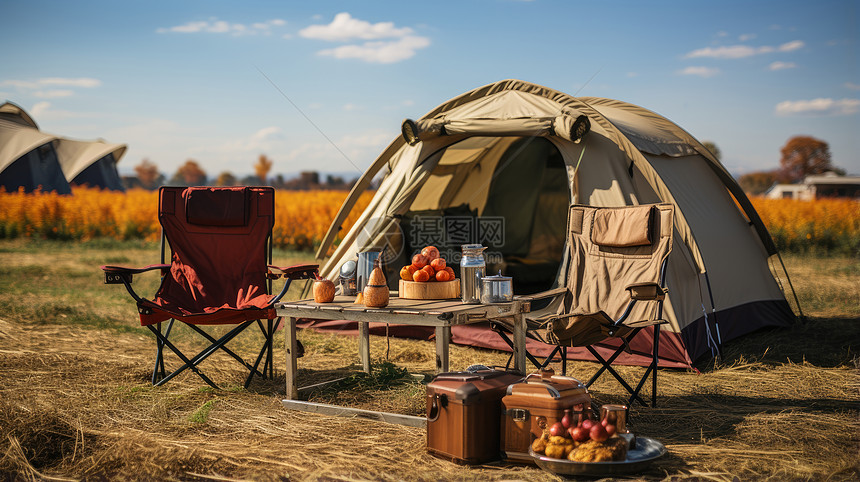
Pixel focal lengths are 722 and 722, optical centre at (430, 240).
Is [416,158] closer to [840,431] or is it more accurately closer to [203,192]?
[203,192]

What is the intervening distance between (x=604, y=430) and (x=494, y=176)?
4.06m

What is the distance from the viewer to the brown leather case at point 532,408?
2619mm

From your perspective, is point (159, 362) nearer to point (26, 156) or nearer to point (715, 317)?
point (715, 317)

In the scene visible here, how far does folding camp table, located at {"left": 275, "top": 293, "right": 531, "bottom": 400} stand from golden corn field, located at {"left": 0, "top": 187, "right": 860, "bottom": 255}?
7499 millimetres

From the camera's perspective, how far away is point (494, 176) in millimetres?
6406

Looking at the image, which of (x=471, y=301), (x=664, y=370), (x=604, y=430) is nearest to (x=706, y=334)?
(x=664, y=370)

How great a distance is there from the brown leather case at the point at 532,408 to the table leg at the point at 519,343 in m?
0.54

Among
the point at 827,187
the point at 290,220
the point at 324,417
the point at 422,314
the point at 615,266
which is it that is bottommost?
the point at 324,417

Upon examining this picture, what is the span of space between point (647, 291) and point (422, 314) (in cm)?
115

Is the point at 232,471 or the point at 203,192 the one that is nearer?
the point at 232,471

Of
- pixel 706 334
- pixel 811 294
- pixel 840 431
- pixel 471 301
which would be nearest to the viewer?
pixel 840 431

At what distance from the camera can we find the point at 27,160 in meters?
17.9

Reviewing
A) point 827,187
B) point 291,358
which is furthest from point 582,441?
point 827,187

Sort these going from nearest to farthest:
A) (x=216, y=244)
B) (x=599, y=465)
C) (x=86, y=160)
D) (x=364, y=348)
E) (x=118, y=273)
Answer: (x=599, y=465)
(x=118, y=273)
(x=364, y=348)
(x=216, y=244)
(x=86, y=160)
